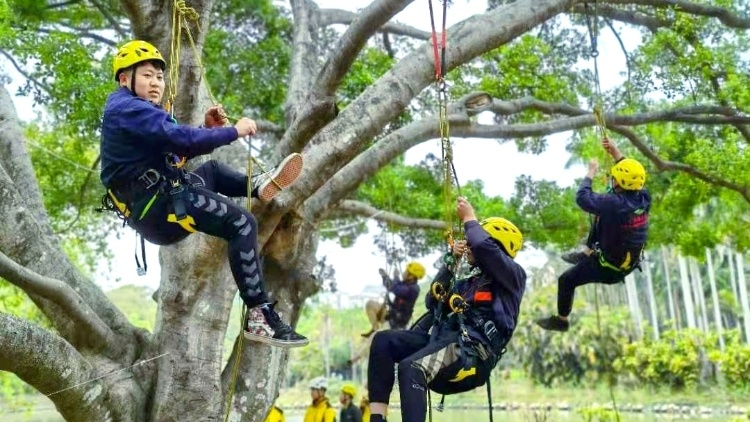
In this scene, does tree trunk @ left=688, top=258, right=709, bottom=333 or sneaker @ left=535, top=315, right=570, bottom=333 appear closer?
sneaker @ left=535, top=315, right=570, bottom=333

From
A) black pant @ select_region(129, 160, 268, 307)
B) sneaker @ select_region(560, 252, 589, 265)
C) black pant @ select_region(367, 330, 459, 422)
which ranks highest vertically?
sneaker @ select_region(560, 252, 589, 265)

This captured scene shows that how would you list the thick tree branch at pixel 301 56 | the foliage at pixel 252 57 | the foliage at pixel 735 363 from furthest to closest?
1. the foliage at pixel 735 363
2. the foliage at pixel 252 57
3. the thick tree branch at pixel 301 56

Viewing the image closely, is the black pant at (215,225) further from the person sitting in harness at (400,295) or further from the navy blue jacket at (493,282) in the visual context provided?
the person sitting in harness at (400,295)

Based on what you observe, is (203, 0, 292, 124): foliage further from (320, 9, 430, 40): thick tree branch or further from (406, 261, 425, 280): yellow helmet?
(406, 261, 425, 280): yellow helmet

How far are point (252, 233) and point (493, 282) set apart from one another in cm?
123

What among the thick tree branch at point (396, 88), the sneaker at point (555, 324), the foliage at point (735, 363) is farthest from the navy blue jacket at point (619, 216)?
the foliage at point (735, 363)

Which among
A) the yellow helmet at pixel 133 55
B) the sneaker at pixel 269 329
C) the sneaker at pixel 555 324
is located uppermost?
the yellow helmet at pixel 133 55

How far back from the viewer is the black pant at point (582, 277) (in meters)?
5.45

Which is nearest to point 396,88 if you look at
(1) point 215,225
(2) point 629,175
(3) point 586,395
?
(2) point 629,175

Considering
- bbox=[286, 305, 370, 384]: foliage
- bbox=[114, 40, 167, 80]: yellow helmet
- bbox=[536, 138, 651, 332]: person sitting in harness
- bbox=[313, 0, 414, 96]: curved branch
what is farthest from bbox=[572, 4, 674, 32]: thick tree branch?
bbox=[286, 305, 370, 384]: foliage

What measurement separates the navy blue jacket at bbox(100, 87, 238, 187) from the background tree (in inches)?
30.9

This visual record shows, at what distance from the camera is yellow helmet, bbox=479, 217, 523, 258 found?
391 cm

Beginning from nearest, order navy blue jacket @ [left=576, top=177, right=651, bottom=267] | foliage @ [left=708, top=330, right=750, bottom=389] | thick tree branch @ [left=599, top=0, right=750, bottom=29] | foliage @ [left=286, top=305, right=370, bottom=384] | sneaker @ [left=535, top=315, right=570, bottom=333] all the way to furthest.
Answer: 1. navy blue jacket @ [left=576, top=177, right=651, bottom=267]
2. sneaker @ [left=535, top=315, right=570, bottom=333]
3. thick tree branch @ [left=599, top=0, right=750, bottom=29]
4. foliage @ [left=708, top=330, right=750, bottom=389]
5. foliage @ [left=286, top=305, right=370, bottom=384]

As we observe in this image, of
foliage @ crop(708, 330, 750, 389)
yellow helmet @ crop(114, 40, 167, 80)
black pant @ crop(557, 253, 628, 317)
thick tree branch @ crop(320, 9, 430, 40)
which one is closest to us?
yellow helmet @ crop(114, 40, 167, 80)
